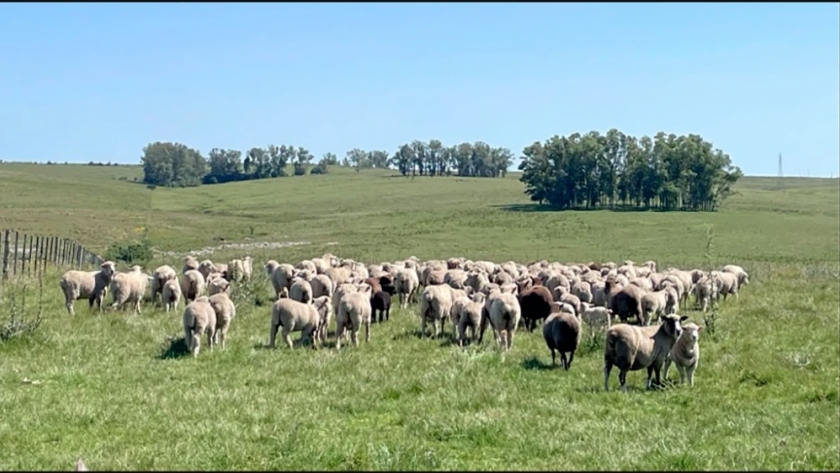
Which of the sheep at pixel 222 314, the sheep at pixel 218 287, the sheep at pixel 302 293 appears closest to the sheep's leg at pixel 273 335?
the sheep at pixel 222 314

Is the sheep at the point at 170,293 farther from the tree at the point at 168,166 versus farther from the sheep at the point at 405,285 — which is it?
the tree at the point at 168,166

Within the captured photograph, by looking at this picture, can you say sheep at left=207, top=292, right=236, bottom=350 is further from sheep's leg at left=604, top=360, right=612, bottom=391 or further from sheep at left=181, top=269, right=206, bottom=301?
sheep's leg at left=604, top=360, right=612, bottom=391

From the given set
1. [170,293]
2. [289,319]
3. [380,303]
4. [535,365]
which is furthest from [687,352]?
[170,293]

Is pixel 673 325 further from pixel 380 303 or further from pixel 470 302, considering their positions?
pixel 380 303

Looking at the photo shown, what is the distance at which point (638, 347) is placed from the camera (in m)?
13.9

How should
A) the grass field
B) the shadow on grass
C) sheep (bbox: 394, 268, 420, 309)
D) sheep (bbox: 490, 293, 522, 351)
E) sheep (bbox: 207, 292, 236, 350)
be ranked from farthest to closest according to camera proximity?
1. the shadow on grass
2. sheep (bbox: 394, 268, 420, 309)
3. sheep (bbox: 490, 293, 522, 351)
4. sheep (bbox: 207, 292, 236, 350)
5. the grass field

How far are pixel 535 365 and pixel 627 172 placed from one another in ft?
307

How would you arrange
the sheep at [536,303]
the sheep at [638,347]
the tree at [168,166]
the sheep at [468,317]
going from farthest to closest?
the tree at [168,166], the sheep at [536,303], the sheep at [468,317], the sheep at [638,347]

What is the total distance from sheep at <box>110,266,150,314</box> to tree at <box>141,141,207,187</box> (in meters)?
126

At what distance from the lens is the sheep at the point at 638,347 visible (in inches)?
543

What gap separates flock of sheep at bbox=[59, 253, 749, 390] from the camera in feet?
47.3

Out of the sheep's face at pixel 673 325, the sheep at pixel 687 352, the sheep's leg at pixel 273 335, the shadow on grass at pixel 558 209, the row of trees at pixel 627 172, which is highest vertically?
the row of trees at pixel 627 172

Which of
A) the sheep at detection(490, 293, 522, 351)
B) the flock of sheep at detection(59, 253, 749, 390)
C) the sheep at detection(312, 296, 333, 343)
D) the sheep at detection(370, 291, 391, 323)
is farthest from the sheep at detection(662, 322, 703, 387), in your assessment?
the sheep at detection(370, 291, 391, 323)

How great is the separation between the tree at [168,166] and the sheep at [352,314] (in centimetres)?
13347
